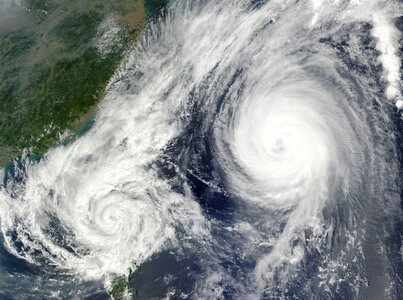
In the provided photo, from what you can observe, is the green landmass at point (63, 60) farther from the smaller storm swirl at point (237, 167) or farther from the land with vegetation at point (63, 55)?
the smaller storm swirl at point (237, 167)

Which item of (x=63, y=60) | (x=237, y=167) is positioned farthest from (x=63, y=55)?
(x=237, y=167)

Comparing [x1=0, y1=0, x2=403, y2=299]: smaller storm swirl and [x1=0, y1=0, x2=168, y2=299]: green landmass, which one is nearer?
[x1=0, y1=0, x2=403, y2=299]: smaller storm swirl

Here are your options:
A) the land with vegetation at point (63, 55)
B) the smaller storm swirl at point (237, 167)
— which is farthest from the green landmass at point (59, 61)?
the smaller storm swirl at point (237, 167)

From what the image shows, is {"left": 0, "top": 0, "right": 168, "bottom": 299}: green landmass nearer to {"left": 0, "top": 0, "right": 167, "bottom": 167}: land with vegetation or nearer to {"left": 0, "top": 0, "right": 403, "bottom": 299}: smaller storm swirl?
{"left": 0, "top": 0, "right": 167, "bottom": 167}: land with vegetation

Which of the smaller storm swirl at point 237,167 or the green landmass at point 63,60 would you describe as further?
the green landmass at point 63,60

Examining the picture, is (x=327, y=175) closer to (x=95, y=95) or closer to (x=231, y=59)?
(x=231, y=59)

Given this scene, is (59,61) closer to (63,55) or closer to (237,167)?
(63,55)

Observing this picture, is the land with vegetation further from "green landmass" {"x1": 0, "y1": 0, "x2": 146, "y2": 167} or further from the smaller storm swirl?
the smaller storm swirl

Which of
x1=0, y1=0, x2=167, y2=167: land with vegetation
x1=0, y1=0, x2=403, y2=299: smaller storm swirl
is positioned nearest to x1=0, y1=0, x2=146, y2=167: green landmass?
x1=0, y1=0, x2=167, y2=167: land with vegetation

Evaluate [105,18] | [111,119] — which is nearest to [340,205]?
[111,119]
